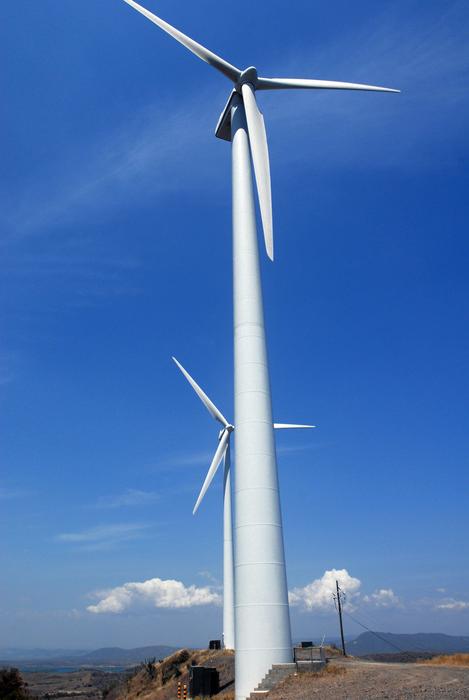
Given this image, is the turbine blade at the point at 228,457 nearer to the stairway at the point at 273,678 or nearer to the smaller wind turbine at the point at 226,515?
the smaller wind turbine at the point at 226,515

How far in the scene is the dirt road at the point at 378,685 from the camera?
21.3 metres

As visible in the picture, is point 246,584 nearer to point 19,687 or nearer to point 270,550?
point 270,550

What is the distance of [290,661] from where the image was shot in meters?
25.2

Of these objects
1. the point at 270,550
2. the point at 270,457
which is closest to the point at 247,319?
the point at 270,457

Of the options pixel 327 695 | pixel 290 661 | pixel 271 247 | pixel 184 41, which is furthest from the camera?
pixel 184 41

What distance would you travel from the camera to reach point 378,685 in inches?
903

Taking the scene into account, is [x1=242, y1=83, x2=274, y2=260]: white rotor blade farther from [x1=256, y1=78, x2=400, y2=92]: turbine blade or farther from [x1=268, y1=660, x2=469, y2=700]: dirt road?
[x1=268, y1=660, x2=469, y2=700]: dirt road

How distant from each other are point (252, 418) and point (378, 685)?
12600 millimetres

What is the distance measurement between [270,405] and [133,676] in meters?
47.2

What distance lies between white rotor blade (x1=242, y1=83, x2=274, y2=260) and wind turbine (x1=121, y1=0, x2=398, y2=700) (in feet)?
0.18

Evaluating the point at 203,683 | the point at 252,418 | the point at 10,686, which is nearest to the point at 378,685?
the point at 252,418

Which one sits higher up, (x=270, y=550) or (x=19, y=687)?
(x=270, y=550)

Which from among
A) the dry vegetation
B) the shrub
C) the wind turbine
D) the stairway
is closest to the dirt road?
the stairway

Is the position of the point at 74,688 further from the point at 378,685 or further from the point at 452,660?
the point at 378,685
